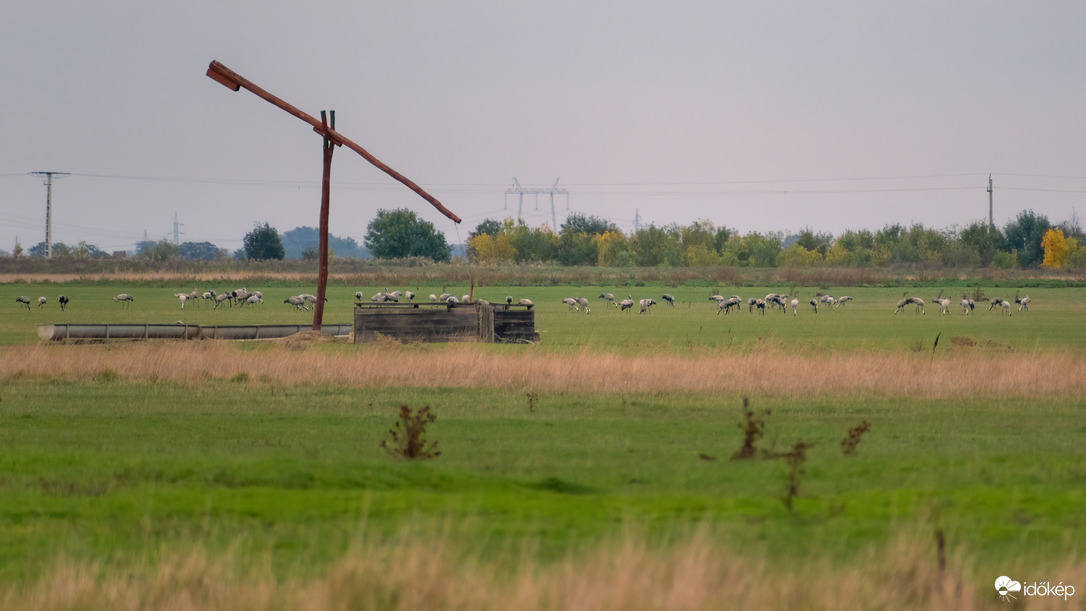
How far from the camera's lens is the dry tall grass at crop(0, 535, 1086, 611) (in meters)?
8.14

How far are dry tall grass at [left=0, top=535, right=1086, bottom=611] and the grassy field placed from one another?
0.02 meters

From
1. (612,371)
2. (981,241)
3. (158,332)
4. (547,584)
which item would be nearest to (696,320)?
(158,332)

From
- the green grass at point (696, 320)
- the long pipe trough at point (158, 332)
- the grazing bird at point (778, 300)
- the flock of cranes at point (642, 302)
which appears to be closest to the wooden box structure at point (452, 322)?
the green grass at point (696, 320)

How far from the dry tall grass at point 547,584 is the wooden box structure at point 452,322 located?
28.1 metres

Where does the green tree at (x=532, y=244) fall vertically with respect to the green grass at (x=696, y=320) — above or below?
above

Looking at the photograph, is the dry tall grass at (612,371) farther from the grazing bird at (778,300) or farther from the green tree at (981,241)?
the green tree at (981,241)

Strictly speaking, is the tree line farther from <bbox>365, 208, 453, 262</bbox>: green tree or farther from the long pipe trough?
the long pipe trough

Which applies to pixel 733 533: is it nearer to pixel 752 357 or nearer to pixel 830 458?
pixel 830 458

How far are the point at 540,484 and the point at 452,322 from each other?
25.6 m

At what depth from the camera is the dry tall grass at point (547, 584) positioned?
8141mm

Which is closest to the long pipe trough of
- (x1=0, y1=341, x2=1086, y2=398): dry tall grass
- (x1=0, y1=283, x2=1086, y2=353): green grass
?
(x1=0, y1=341, x2=1086, y2=398): dry tall grass

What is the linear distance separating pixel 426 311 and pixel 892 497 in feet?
89.4

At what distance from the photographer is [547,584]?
27.3ft

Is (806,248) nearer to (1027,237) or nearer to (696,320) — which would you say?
(1027,237)
